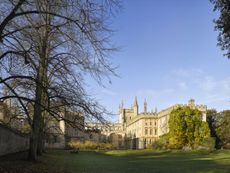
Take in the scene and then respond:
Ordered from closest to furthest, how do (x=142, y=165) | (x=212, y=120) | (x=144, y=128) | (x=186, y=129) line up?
(x=142, y=165), (x=186, y=129), (x=212, y=120), (x=144, y=128)

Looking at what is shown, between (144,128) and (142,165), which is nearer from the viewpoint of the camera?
(142,165)

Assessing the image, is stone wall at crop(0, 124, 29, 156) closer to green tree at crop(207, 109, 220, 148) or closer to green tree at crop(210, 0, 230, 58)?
green tree at crop(210, 0, 230, 58)

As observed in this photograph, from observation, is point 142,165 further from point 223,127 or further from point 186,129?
point 223,127

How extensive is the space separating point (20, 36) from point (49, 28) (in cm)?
102

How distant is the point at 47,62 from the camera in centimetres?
1195

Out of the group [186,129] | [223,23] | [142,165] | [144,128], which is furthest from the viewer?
[144,128]

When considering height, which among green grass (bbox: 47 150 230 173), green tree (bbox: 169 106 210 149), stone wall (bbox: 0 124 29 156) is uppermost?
green tree (bbox: 169 106 210 149)

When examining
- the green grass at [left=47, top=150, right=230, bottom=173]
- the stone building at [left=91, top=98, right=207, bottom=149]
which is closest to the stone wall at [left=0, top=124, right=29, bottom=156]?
the green grass at [left=47, top=150, right=230, bottom=173]

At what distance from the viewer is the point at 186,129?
205ft

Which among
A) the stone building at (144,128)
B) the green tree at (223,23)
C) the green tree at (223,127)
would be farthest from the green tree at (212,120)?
the green tree at (223,23)

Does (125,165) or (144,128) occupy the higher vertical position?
(144,128)

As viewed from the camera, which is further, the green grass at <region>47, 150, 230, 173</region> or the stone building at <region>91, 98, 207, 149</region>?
the stone building at <region>91, 98, 207, 149</region>

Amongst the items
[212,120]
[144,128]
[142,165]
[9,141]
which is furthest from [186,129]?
[9,141]

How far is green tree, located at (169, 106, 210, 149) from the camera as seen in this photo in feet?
202
